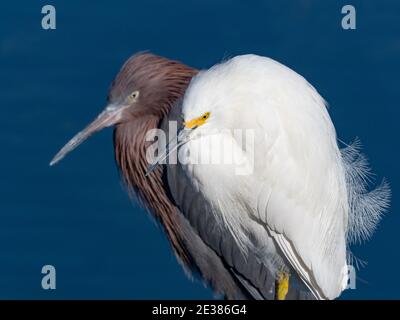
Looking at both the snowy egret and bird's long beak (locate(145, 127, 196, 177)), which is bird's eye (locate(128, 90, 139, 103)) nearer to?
the snowy egret

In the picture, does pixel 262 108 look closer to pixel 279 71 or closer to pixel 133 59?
pixel 279 71

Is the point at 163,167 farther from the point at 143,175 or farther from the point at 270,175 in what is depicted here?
the point at 270,175

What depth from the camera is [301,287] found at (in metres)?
4.01

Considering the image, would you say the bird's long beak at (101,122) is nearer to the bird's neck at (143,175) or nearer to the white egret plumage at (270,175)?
the bird's neck at (143,175)

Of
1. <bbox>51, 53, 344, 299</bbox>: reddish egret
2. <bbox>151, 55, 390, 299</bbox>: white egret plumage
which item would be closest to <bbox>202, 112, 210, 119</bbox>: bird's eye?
<bbox>151, 55, 390, 299</bbox>: white egret plumage

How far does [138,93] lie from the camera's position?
4027 mm

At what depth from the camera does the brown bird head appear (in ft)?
13.1

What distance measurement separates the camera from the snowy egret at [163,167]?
158 inches

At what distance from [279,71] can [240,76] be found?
0.37ft

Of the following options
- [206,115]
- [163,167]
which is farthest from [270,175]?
[163,167]

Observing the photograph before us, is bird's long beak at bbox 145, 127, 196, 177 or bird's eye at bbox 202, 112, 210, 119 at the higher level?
bird's eye at bbox 202, 112, 210, 119

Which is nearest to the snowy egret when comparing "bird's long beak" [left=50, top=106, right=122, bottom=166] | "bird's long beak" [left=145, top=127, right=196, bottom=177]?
"bird's long beak" [left=50, top=106, right=122, bottom=166]

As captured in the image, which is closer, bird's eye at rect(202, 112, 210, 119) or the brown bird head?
bird's eye at rect(202, 112, 210, 119)

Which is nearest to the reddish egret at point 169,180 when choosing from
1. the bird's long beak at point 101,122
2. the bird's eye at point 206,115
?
the bird's long beak at point 101,122
